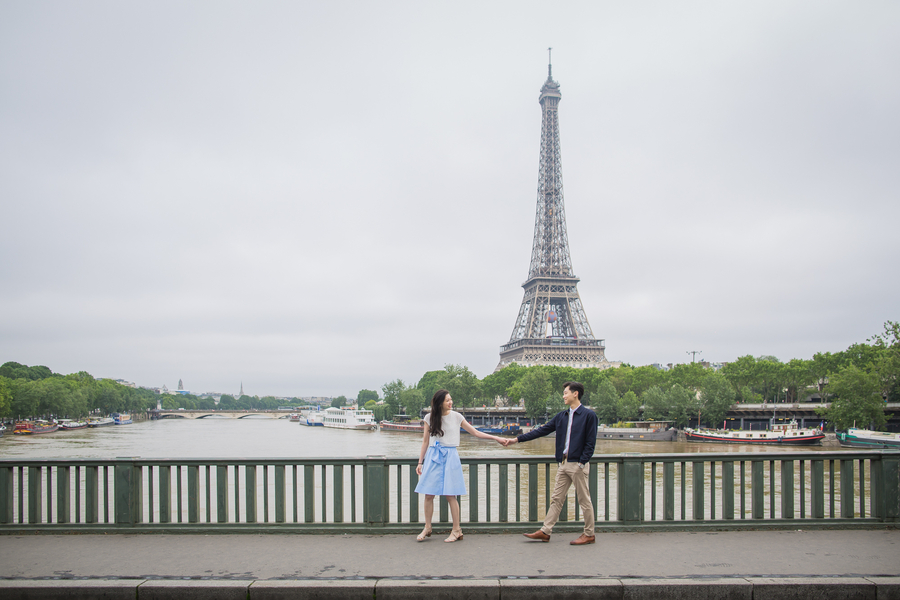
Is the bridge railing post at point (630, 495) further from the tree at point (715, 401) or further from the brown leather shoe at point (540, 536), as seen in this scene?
the tree at point (715, 401)

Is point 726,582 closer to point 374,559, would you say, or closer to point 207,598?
point 374,559

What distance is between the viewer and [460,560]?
6.81 meters

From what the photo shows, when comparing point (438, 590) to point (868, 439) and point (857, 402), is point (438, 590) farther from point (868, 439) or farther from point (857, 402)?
point (857, 402)

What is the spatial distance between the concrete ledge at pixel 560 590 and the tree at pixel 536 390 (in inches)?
3746

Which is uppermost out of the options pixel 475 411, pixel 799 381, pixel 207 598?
pixel 207 598

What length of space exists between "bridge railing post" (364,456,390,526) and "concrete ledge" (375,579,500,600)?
183 cm

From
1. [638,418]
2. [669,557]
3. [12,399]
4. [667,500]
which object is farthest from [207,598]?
[12,399]

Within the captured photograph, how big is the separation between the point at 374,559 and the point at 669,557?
298cm

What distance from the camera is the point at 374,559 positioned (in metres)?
6.86

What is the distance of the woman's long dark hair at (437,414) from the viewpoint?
7668mm

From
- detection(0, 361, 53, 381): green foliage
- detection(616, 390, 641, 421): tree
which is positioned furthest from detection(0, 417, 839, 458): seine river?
detection(0, 361, 53, 381): green foliage

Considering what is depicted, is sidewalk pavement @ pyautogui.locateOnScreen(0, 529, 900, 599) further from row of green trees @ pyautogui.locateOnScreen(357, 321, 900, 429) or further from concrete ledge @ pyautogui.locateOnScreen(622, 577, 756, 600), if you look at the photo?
row of green trees @ pyautogui.locateOnScreen(357, 321, 900, 429)

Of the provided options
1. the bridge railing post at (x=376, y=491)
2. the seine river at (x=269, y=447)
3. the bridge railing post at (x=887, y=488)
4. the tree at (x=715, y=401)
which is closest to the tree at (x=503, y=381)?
the tree at (x=715, y=401)

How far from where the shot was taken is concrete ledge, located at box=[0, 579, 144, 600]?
605cm
